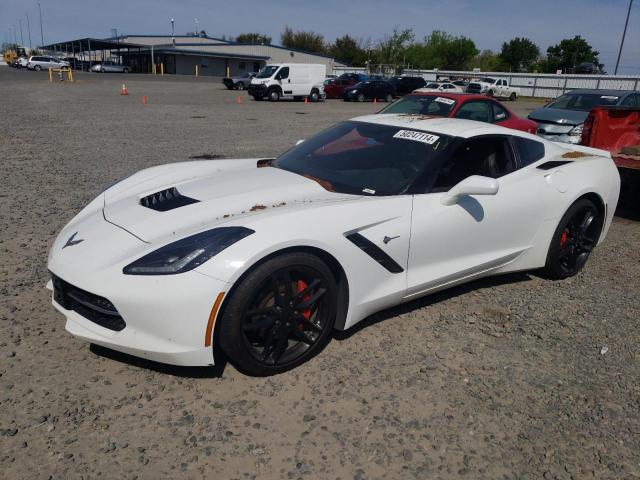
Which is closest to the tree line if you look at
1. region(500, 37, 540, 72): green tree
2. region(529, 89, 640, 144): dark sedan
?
region(500, 37, 540, 72): green tree

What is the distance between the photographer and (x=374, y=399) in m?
2.81

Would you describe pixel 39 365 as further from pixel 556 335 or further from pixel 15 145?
pixel 15 145

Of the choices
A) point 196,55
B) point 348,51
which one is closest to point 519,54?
point 348,51

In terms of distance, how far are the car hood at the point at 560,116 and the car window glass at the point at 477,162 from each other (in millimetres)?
8581

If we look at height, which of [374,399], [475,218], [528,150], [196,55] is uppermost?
Result: [196,55]

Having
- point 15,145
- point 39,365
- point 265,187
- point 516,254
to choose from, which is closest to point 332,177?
point 265,187

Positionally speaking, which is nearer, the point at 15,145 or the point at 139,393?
the point at 139,393

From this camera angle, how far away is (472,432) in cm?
258

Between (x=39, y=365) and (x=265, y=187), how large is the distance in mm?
1705

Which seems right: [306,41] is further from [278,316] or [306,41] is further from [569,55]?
[278,316]

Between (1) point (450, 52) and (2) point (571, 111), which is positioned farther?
(1) point (450, 52)

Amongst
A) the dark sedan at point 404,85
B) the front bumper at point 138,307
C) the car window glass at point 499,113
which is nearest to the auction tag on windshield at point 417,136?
the front bumper at point 138,307

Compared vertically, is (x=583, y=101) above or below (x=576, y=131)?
above

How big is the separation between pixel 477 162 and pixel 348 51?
8622 centimetres
